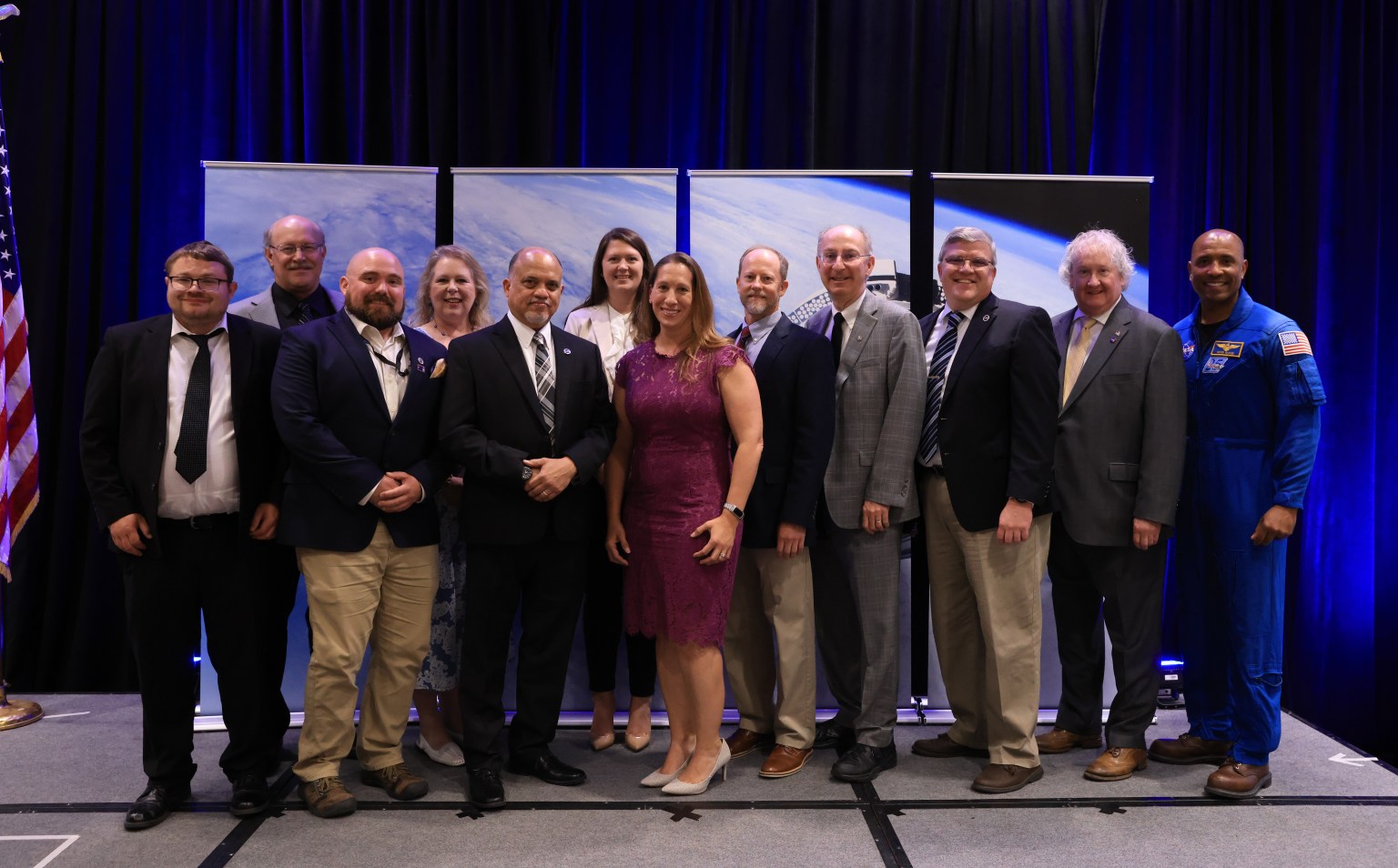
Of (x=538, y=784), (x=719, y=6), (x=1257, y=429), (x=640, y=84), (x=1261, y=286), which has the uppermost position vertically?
(x=719, y=6)

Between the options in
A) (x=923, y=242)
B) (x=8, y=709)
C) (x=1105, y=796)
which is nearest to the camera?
(x=1105, y=796)

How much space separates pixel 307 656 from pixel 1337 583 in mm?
4761

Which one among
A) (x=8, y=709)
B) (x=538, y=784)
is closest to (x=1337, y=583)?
(x=538, y=784)

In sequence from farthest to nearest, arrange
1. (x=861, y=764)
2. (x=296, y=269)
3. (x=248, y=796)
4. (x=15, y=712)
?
1. (x=15, y=712)
2. (x=296, y=269)
3. (x=861, y=764)
4. (x=248, y=796)

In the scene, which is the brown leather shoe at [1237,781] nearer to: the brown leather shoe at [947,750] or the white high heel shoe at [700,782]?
the brown leather shoe at [947,750]

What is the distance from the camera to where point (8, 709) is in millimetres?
3973

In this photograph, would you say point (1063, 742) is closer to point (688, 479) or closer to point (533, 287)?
point (688, 479)

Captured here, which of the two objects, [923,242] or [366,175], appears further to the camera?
[923,242]

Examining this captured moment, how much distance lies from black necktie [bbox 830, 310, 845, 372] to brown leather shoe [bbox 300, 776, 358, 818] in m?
2.06

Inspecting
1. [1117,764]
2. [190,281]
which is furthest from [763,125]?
[1117,764]

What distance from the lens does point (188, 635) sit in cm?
304

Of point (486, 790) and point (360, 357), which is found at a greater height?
point (360, 357)

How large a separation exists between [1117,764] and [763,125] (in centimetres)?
321

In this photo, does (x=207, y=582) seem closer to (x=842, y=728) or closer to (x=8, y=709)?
(x=8, y=709)
